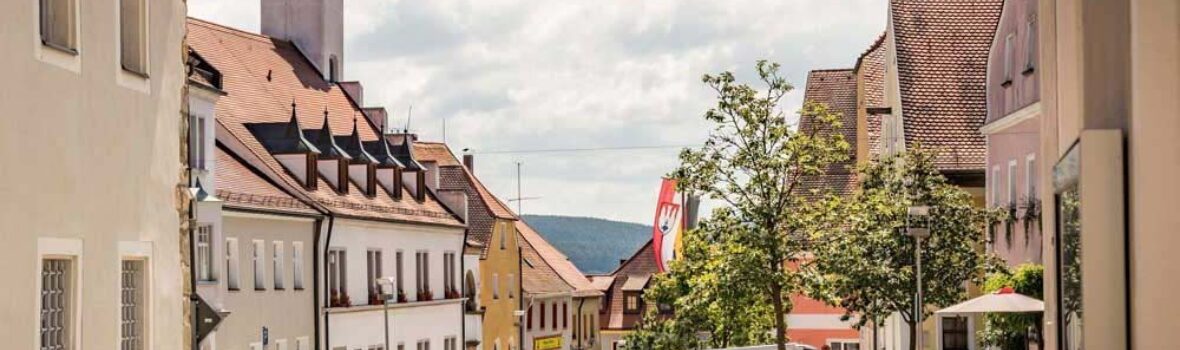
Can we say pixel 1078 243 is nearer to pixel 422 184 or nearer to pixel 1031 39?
pixel 1031 39

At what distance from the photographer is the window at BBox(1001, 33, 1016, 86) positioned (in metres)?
39.3

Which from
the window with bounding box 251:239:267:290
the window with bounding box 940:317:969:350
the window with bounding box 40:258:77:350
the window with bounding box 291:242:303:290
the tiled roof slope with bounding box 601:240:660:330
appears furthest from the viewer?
the tiled roof slope with bounding box 601:240:660:330

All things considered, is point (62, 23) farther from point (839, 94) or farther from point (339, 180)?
point (839, 94)

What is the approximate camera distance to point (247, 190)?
4725 cm

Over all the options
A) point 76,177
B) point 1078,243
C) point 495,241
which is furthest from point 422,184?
point 1078,243

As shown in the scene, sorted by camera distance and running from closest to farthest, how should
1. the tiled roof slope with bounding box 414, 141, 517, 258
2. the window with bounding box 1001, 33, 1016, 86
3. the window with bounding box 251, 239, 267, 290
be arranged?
the window with bounding box 1001, 33, 1016, 86
the window with bounding box 251, 239, 267, 290
the tiled roof slope with bounding box 414, 141, 517, 258

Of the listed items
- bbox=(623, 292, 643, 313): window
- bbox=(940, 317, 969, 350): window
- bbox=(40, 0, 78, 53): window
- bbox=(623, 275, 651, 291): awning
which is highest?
bbox=(40, 0, 78, 53): window

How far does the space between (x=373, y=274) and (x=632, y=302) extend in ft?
205

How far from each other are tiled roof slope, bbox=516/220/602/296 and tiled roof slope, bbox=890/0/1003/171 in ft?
145

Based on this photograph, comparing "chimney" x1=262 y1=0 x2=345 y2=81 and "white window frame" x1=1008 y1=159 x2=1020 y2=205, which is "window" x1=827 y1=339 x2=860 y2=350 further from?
"white window frame" x1=1008 y1=159 x2=1020 y2=205

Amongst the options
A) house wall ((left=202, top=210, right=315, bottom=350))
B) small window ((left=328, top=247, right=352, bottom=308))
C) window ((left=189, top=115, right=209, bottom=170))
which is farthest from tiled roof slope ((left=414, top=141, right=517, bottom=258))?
window ((left=189, top=115, right=209, bottom=170))

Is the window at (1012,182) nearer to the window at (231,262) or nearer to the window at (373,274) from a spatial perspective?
the window at (231,262)

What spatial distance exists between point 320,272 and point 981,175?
15.9m

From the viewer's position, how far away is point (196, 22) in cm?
5688
